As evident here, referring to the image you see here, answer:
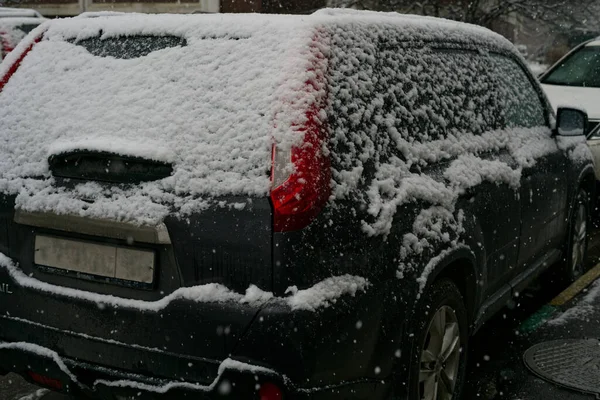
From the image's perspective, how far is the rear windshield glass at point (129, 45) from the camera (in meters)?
2.77

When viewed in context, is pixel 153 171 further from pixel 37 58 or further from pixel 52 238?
pixel 37 58

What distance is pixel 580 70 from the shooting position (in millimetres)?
9523

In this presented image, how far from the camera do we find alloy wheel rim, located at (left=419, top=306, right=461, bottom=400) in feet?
10.1

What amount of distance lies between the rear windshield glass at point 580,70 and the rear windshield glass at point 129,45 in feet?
24.7

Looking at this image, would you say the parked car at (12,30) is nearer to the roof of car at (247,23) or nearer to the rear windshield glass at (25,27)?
the rear windshield glass at (25,27)

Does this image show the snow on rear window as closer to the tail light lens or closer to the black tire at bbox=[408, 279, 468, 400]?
the tail light lens

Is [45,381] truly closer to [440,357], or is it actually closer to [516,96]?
[440,357]

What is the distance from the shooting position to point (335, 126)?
8.22ft

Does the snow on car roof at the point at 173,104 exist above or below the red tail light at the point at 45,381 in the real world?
above

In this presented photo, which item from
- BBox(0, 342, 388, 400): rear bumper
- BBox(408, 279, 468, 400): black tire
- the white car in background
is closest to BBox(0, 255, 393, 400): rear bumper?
BBox(0, 342, 388, 400): rear bumper

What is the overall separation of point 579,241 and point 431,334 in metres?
3.07

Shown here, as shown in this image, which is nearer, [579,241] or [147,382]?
[147,382]

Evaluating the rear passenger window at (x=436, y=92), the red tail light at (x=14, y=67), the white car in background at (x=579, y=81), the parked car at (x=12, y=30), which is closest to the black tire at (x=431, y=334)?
the rear passenger window at (x=436, y=92)

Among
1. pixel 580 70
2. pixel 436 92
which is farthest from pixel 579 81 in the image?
pixel 436 92
